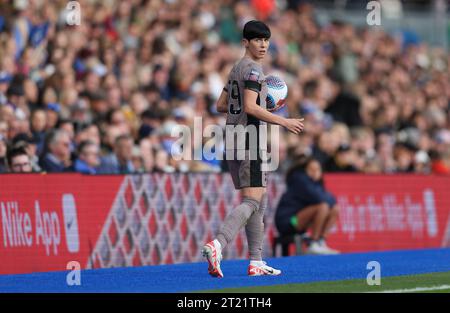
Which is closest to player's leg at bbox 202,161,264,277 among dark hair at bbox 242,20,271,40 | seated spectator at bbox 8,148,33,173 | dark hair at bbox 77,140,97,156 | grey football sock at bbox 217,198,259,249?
grey football sock at bbox 217,198,259,249

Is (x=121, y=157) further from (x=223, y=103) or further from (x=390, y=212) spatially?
(x=390, y=212)

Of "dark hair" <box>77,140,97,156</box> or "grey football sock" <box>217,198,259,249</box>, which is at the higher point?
"dark hair" <box>77,140,97,156</box>

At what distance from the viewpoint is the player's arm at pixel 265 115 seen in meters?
12.6

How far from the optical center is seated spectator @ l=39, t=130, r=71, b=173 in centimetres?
1683

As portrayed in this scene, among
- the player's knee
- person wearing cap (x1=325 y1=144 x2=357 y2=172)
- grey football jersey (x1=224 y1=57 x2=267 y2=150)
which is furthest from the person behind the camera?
person wearing cap (x1=325 y1=144 x2=357 y2=172)

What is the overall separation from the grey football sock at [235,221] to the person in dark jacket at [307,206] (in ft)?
21.9

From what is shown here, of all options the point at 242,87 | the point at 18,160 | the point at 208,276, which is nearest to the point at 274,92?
the point at 242,87

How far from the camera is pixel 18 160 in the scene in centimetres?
1597

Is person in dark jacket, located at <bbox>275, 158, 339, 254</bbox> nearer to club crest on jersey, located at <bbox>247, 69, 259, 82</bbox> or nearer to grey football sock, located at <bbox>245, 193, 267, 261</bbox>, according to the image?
grey football sock, located at <bbox>245, 193, 267, 261</bbox>

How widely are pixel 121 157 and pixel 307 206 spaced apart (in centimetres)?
330

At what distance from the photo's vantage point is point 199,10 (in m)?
26.5

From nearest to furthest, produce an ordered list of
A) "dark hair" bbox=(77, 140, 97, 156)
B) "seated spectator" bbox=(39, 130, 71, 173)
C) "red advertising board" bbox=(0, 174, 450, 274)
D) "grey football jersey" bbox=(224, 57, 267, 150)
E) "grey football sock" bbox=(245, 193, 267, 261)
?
"grey football jersey" bbox=(224, 57, 267, 150)
"grey football sock" bbox=(245, 193, 267, 261)
"red advertising board" bbox=(0, 174, 450, 274)
"seated spectator" bbox=(39, 130, 71, 173)
"dark hair" bbox=(77, 140, 97, 156)

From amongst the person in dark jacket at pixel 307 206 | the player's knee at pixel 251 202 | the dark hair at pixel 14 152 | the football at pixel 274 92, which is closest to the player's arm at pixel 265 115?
the football at pixel 274 92

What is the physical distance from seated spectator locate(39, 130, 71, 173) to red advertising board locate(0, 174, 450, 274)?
0.48m
